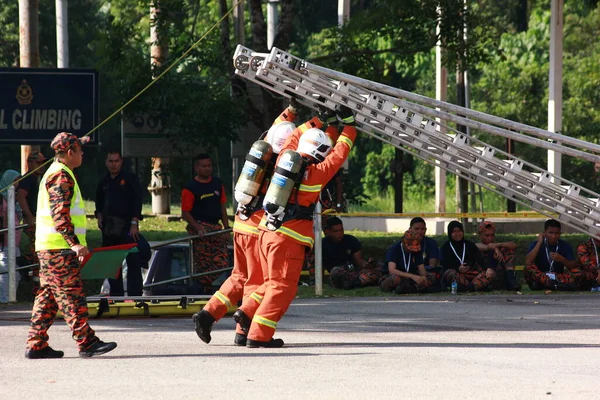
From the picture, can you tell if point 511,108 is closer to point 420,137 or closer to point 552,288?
point 552,288

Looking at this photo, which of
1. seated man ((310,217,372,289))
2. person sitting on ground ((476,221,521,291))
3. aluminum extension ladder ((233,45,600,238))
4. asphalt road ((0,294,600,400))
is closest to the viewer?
asphalt road ((0,294,600,400))

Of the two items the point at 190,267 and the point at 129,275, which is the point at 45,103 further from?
the point at 129,275

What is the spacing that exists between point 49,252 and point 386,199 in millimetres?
29022

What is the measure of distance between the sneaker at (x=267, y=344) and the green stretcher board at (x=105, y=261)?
5.56ft

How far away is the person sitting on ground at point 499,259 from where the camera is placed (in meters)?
14.5

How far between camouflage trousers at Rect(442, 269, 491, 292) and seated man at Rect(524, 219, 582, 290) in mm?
603

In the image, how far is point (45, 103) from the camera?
15688 millimetres

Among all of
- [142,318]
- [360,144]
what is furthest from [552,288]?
[360,144]

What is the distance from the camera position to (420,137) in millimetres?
12383

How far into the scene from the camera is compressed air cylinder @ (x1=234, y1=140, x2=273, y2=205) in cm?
958

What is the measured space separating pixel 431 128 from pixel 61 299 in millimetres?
4832

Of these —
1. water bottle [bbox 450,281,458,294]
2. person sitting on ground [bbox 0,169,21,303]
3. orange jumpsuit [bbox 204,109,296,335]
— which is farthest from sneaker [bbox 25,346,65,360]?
water bottle [bbox 450,281,458,294]

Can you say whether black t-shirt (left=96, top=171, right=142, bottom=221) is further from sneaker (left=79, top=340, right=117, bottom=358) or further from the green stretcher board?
sneaker (left=79, top=340, right=117, bottom=358)

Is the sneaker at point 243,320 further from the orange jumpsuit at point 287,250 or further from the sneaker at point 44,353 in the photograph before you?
the sneaker at point 44,353
